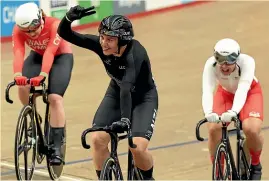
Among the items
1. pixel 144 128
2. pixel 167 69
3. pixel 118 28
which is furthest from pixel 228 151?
pixel 167 69

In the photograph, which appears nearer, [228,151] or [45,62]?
[228,151]

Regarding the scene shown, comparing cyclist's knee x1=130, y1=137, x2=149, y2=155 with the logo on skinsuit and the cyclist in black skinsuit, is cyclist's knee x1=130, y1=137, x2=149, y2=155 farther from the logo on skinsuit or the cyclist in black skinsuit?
the logo on skinsuit

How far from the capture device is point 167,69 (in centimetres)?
1384

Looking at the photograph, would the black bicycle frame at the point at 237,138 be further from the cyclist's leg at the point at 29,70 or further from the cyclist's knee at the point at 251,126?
the cyclist's leg at the point at 29,70

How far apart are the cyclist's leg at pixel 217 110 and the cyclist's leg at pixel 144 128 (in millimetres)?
652

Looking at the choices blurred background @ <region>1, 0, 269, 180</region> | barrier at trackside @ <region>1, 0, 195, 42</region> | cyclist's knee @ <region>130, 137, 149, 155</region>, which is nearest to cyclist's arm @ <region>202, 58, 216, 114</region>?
cyclist's knee @ <region>130, 137, 149, 155</region>

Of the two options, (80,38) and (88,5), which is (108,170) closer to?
(80,38)

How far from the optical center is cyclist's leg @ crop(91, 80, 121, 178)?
664cm

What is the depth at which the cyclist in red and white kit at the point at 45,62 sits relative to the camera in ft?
26.3

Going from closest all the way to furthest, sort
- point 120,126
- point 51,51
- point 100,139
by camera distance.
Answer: point 120,126 → point 100,139 → point 51,51

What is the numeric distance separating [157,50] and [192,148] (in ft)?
19.0

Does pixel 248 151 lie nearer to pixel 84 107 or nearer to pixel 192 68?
pixel 84 107

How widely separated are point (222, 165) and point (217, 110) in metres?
0.60

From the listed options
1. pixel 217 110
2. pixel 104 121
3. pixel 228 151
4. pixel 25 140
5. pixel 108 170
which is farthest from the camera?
pixel 25 140
